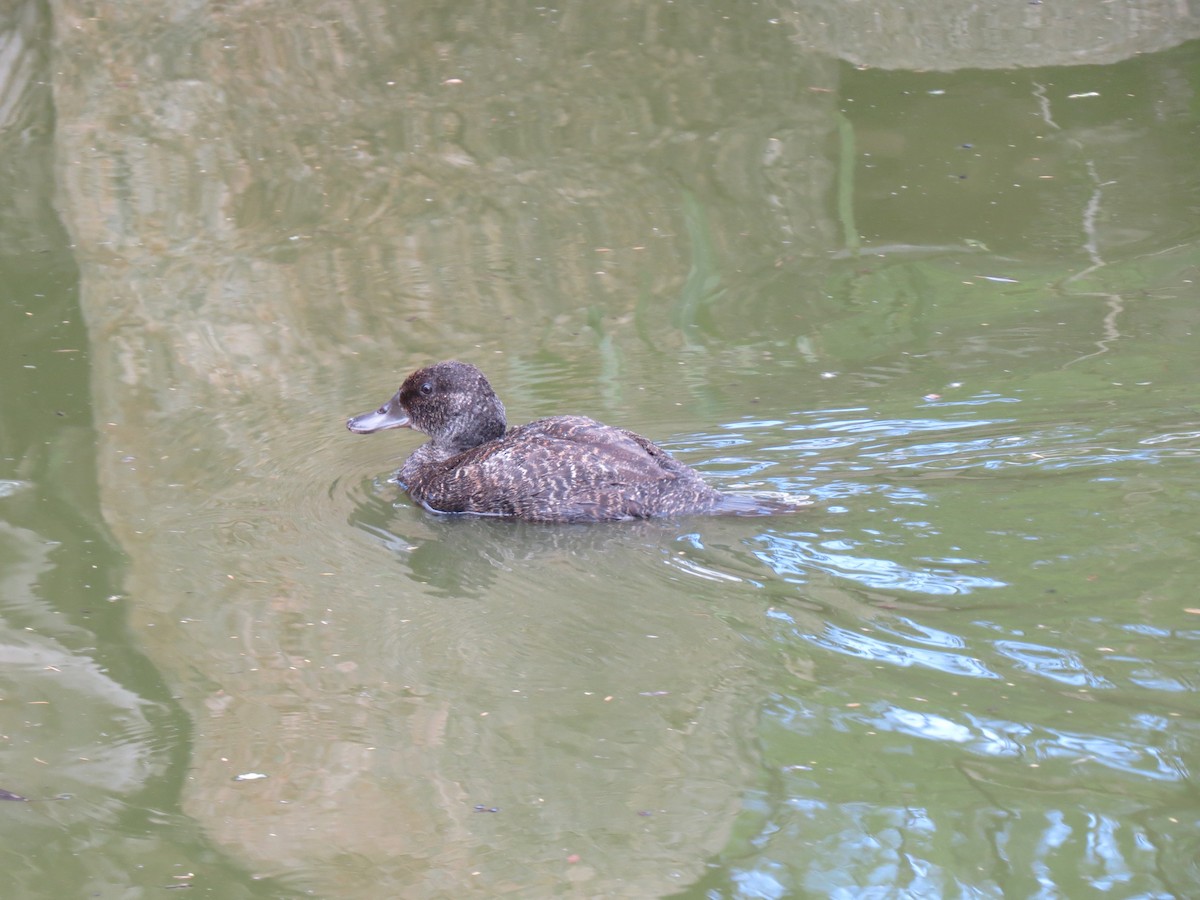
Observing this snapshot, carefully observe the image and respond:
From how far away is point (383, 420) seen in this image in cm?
799

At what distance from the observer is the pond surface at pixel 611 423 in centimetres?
485

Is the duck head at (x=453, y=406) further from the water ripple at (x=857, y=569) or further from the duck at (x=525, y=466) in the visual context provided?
the water ripple at (x=857, y=569)

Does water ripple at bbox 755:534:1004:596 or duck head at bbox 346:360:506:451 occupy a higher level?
duck head at bbox 346:360:506:451

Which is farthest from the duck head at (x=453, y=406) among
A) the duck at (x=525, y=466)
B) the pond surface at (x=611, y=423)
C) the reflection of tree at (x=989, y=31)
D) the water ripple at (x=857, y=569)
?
the reflection of tree at (x=989, y=31)

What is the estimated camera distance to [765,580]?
618 cm

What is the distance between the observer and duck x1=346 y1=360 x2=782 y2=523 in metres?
6.95

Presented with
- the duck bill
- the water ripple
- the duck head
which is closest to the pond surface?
the water ripple

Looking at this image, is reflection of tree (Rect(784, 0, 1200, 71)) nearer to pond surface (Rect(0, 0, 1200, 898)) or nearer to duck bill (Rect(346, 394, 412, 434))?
pond surface (Rect(0, 0, 1200, 898))

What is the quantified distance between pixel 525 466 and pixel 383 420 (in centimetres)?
108

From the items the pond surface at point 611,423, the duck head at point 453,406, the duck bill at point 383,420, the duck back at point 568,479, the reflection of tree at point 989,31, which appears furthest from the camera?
the reflection of tree at point 989,31

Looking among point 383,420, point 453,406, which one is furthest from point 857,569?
point 383,420

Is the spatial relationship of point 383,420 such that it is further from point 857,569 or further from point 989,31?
point 989,31

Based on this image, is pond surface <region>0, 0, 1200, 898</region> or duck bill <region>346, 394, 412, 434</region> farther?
duck bill <region>346, 394, 412, 434</region>

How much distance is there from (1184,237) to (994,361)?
263 cm
